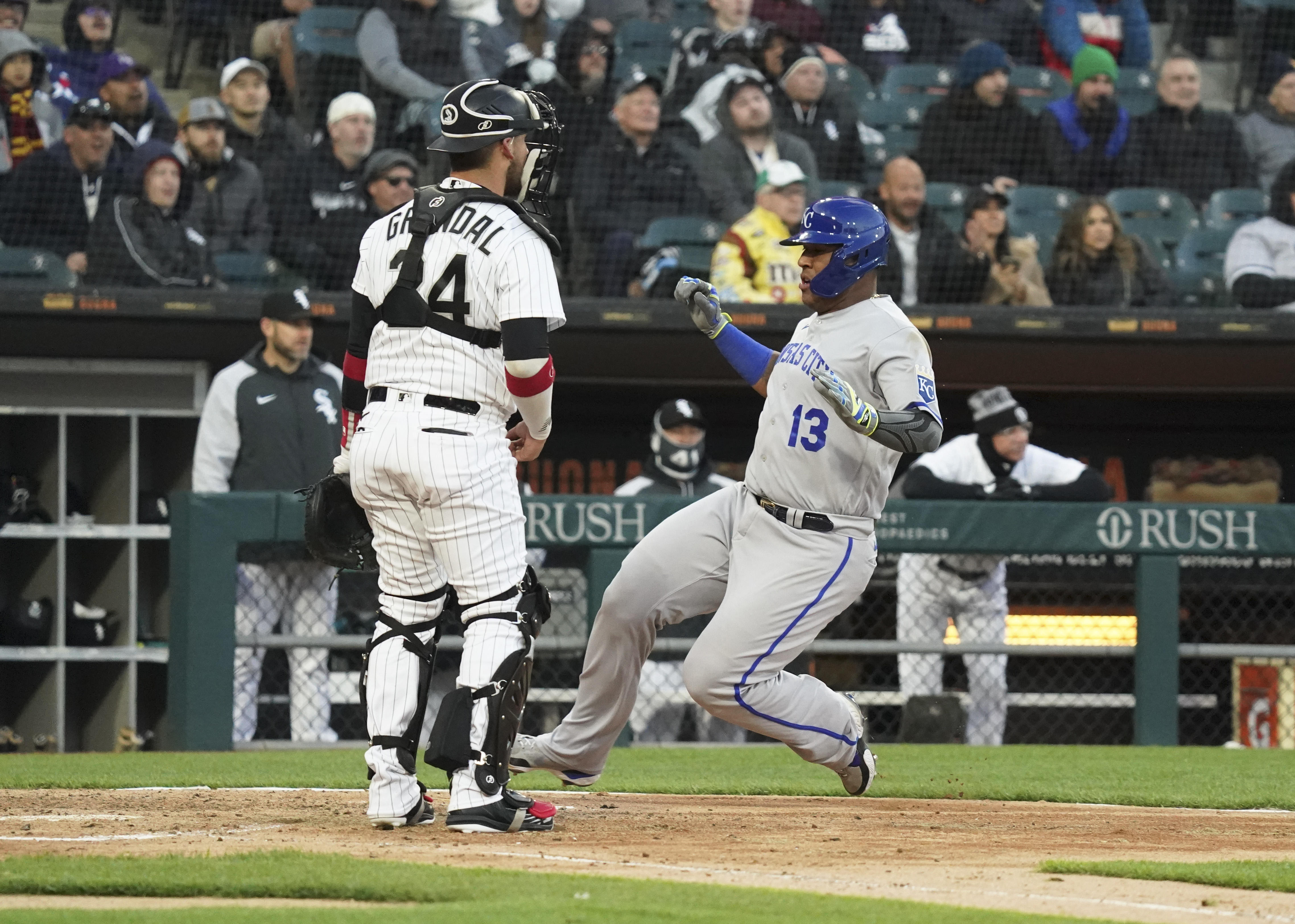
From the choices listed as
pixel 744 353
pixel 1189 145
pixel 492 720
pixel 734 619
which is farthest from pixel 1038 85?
pixel 492 720

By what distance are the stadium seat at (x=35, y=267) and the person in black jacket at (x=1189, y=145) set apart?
5.95 meters

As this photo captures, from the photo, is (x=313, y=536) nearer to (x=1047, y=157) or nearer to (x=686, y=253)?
(x=686, y=253)

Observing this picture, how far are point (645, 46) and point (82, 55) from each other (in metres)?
3.23

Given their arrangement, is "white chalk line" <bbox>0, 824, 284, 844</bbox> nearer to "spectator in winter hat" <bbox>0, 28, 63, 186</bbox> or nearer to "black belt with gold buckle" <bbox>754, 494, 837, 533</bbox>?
"black belt with gold buckle" <bbox>754, 494, 837, 533</bbox>

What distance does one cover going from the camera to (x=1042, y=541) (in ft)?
25.0

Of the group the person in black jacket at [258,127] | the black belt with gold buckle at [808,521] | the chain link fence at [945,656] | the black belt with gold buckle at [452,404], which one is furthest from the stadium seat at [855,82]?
the black belt with gold buckle at [452,404]

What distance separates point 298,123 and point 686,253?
7.75 ft

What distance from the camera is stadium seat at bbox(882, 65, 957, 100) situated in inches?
434

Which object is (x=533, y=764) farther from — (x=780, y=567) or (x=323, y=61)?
(x=323, y=61)

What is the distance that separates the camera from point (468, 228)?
4.07 meters

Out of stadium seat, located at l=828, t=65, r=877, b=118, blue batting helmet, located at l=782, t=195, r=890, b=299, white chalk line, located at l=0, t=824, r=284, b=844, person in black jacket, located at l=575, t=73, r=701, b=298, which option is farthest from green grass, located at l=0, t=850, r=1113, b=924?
stadium seat, located at l=828, t=65, r=877, b=118

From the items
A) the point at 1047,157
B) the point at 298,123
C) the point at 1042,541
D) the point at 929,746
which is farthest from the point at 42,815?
the point at 1047,157

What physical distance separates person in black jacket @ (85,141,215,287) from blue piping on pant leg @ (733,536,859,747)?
16.4ft

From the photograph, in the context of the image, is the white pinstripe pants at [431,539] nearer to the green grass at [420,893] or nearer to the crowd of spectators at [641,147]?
the green grass at [420,893]
